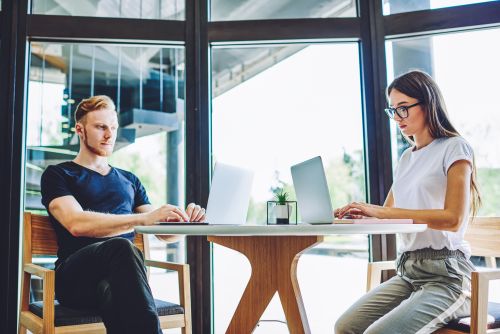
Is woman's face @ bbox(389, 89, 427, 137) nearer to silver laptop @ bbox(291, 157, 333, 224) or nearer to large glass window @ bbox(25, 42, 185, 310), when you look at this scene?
silver laptop @ bbox(291, 157, 333, 224)

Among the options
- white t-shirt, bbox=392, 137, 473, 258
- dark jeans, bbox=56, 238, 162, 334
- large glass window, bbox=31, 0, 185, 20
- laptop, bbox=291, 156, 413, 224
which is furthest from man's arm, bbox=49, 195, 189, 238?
large glass window, bbox=31, 0, 185, 20

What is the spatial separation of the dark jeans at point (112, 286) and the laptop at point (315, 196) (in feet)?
2.03

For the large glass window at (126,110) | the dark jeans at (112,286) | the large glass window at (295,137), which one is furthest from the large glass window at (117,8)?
the dark jeans at (112,286)

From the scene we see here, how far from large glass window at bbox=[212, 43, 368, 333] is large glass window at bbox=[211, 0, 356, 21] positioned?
188mm

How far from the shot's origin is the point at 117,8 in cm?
292

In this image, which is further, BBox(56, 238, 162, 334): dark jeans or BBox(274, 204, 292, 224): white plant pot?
BBox(274, 204, 292, 224): white plant pot

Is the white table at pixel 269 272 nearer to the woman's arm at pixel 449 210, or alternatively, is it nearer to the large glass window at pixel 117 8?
the woman's arm at pixel 449 210

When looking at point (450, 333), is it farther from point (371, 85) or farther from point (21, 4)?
point (21, 4)

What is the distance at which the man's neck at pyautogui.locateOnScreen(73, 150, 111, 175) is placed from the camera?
2256 mm

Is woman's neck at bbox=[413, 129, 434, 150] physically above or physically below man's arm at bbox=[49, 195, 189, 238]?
above

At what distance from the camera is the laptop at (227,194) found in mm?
1784

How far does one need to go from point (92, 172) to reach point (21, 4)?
127cm

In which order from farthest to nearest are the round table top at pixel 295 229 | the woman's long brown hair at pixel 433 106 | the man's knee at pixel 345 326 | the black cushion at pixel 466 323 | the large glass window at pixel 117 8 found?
1. the large glass window at pixel 117 8
2. the woman's long brown hair at pixel 433 106
3. the man's knee at pixel 345 326
4. the black cushion at pixel 466 323
5. the round table top at pixel 295 229

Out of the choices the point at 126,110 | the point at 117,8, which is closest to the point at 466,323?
the point at 126,110
